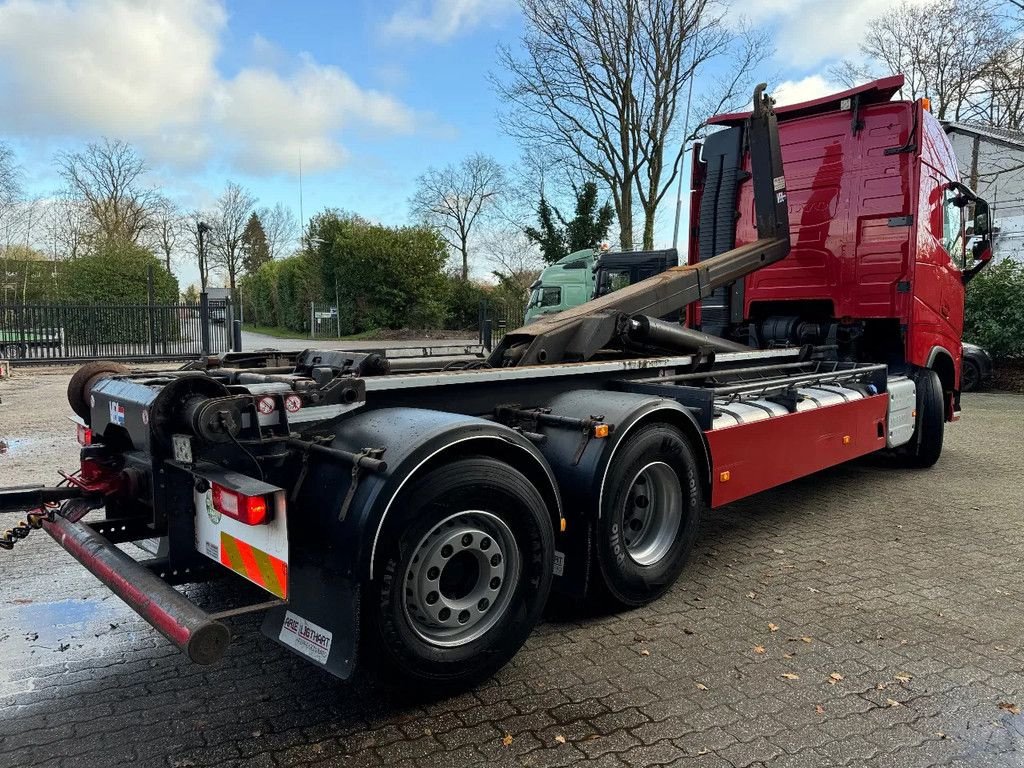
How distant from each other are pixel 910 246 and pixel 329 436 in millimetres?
6079

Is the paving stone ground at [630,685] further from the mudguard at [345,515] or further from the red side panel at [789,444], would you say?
the red side panel at [789,444]

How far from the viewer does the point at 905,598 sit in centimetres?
441

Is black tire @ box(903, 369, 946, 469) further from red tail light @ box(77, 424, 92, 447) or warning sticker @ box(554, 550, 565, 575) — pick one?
red tail light @ box(77, 424, 92, 447)

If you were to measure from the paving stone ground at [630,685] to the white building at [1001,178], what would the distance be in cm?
2114

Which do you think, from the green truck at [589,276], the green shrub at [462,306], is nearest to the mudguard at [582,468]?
the green truck at [589,276]

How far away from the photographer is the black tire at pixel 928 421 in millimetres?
7820

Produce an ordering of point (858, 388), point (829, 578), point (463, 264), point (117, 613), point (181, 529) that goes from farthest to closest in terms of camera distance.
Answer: point (463, 264), point (858, 388), point (829, 578), point (117, 613), point (181, 529)

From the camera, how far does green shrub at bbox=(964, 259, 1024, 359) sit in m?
16.4

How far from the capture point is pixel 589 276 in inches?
818

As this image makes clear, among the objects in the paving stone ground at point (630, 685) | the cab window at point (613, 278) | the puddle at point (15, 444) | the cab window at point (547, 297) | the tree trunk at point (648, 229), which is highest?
the tree trunk at point (648, 229)

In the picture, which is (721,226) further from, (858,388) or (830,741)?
(830,741)

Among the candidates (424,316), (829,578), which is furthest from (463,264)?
(829,578)

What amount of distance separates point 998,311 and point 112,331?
22.7m

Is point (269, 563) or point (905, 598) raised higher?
point (269, 563)
